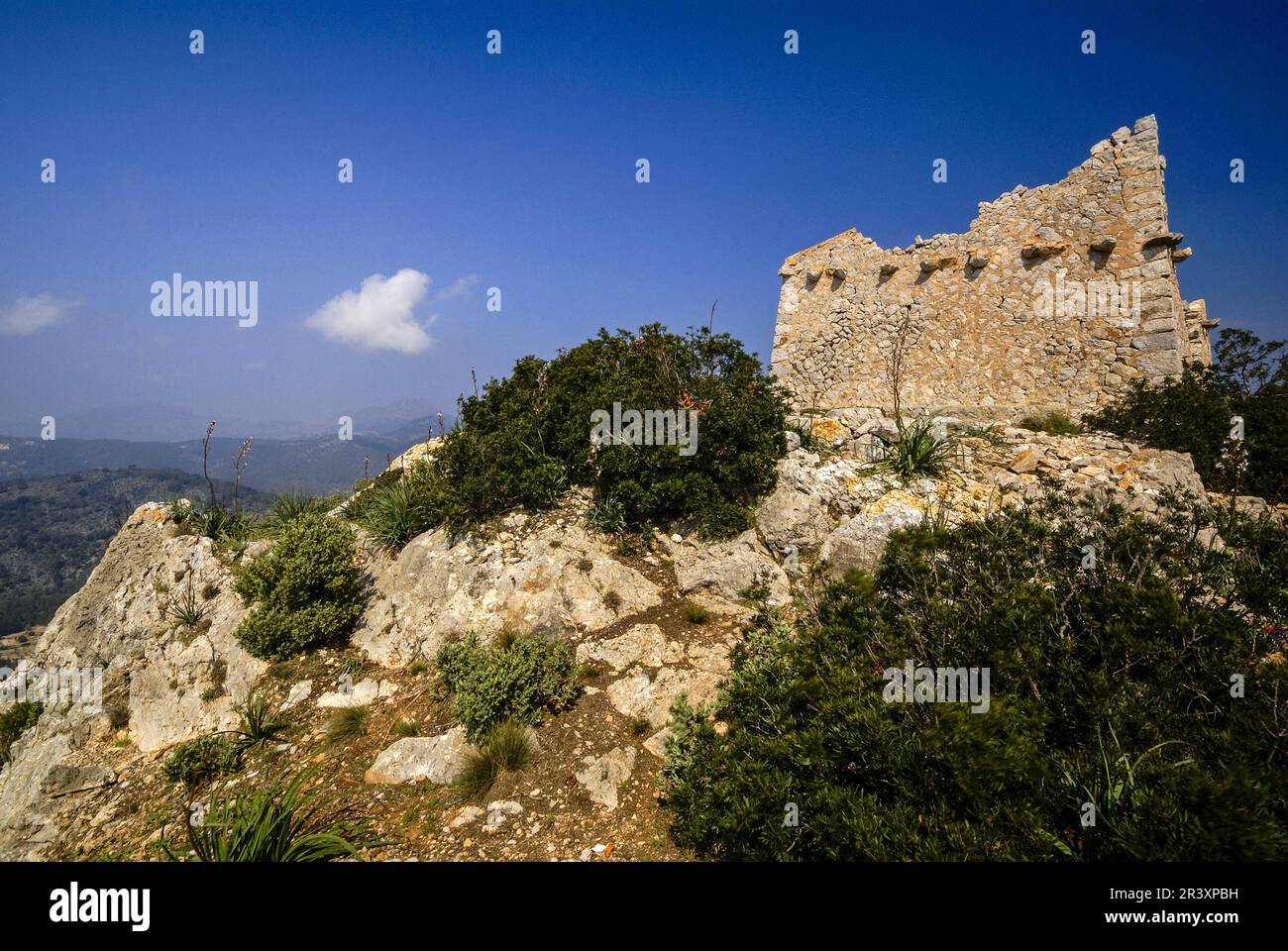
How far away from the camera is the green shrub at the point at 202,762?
20.9ft

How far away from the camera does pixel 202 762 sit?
646 cm

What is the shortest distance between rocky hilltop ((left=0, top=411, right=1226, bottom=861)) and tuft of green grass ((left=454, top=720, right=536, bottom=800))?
12cm

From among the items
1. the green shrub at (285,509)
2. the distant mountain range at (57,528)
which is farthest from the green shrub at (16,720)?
the distant mountain range at (57,528)

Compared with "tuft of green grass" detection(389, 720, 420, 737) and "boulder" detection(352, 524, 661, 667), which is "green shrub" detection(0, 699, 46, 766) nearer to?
"boulder" detection(352, 524, 661, 667)

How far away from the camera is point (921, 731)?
3.33m

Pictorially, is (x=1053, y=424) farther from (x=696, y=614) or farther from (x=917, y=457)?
(x=696, y=614)

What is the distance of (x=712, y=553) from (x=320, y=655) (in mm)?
6372

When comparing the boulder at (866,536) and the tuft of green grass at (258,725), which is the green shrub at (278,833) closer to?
the tuft of green grass at (258,725)

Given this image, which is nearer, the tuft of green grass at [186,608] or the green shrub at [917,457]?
the green shrub at [917,457]

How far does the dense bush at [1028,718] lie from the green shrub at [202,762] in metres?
5.69

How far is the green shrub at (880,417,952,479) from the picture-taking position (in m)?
8.68
